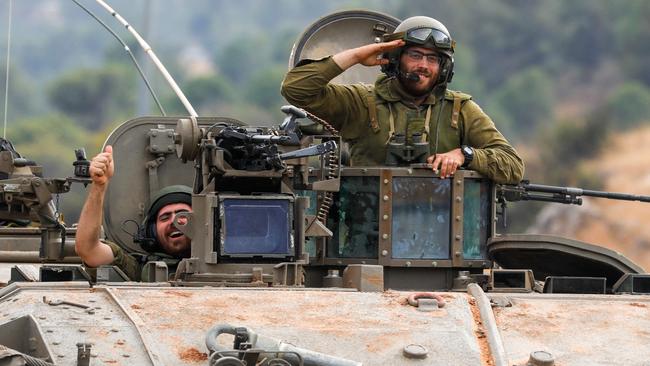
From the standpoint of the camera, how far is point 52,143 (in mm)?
42156

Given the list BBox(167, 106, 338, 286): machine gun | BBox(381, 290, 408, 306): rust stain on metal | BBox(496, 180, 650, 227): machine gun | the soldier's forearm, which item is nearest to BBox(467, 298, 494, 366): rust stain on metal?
BBox(381, 290, 408, 306): rust stain on metal

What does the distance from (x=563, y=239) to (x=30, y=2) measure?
70.6m

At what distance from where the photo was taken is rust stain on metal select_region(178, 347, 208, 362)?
39.8 feet

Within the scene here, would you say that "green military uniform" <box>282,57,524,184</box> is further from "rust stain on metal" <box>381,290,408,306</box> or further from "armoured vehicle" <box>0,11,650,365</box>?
"rust stain on metal" <box>381,290,408,306</box>

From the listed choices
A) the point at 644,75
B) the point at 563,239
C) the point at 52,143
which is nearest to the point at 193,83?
the point at 52,143

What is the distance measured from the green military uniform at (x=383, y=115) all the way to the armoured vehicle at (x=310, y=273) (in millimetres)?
240

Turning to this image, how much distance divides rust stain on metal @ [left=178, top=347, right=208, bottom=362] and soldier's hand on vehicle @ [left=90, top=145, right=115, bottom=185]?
196 centimetres

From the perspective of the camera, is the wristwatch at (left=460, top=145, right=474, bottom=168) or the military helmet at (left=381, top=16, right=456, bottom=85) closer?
the wristwatch at (left=460, top=145, right=474, bottom=168)

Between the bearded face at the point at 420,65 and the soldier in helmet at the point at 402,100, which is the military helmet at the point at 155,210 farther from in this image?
the bearded face at the point at 420,65

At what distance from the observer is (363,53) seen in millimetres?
15992

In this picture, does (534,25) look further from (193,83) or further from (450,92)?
(450,92)

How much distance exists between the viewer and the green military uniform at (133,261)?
15711mm

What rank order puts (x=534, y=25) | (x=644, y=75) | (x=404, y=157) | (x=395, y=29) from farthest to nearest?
1. (x=534, y=25)
2. (x=644, y=75)
3. (x=395, y=29)
4. (x=404, y=157)

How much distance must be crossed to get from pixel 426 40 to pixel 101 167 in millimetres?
3299
